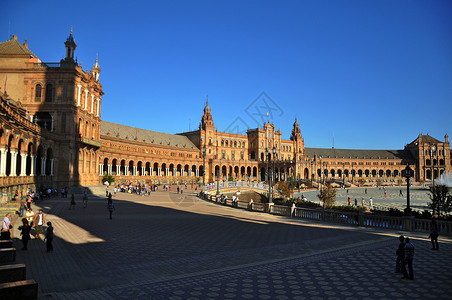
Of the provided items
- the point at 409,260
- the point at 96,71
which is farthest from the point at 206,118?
the point at 409,260

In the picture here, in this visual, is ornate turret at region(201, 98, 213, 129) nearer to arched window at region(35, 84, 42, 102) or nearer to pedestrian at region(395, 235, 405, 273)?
arched window at region(35, 84, 42, 102)

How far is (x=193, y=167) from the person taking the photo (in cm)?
10538

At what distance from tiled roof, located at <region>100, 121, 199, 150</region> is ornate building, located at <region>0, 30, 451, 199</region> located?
1.33ft

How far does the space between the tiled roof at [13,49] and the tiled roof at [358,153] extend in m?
118

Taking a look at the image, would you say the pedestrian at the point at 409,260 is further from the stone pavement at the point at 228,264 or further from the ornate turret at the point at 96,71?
the ornate turret at the point at 96,71

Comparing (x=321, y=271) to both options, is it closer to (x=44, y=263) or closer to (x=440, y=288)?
(x=440, y=288)

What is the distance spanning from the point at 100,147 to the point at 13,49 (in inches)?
818

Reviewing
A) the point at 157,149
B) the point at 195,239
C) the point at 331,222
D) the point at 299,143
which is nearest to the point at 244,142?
the point at 299,143

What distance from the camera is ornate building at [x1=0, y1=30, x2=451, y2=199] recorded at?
124ft

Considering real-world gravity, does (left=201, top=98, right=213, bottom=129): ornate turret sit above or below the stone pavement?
above

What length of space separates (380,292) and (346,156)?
147366 millimetres

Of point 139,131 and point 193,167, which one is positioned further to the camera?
point 193,167

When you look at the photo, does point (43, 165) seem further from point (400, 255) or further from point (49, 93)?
point (400, 255)

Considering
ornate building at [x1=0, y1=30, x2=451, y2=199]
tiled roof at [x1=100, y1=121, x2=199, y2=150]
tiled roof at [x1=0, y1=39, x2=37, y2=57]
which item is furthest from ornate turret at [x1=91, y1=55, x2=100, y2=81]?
tiled roof at [x1=100, y1=121, x2=199, y2=150]
